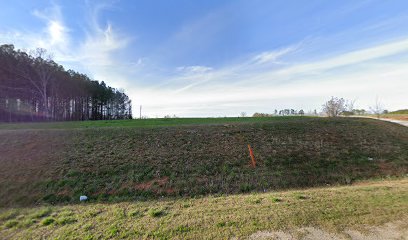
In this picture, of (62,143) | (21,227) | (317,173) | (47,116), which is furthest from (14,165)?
(47,116)

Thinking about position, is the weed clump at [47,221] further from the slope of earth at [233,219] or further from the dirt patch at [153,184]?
the dirt patch at [153,184]

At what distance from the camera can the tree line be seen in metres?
29.7

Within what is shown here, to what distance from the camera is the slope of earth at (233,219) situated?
133 inches

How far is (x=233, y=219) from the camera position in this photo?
3.88m

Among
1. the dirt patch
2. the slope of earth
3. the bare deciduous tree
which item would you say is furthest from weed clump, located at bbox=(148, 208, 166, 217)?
the bare deciduous tree

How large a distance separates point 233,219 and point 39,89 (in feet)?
136

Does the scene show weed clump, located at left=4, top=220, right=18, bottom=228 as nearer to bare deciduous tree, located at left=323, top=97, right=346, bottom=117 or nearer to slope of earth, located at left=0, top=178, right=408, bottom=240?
slope of earth, located at left=0, top=178, right=408, bottom=240

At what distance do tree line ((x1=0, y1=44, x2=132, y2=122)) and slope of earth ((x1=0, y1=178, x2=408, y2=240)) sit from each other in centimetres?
3655

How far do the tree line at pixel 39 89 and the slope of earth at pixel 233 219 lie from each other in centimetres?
3655

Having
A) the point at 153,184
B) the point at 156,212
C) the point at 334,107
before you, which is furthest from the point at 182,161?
the point at 334,107

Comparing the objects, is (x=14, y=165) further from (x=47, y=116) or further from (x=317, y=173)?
(x=47, y=116)

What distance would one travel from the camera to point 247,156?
8.96 meters

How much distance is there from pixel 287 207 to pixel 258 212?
76 centimetres

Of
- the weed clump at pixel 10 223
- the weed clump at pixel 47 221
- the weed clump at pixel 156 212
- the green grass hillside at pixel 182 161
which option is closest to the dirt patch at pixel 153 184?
the green grass hillside at pixel 182 161
